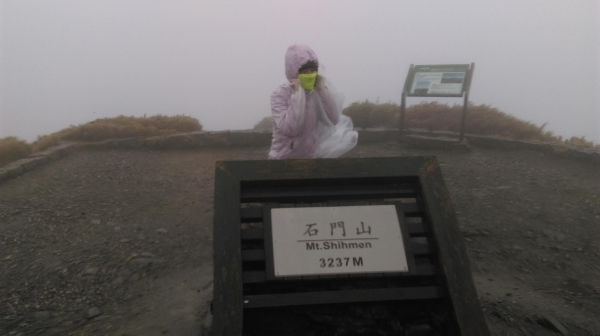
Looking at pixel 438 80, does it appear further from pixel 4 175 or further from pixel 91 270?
pixel 4 175

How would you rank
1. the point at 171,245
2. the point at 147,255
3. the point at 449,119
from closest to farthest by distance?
the point at 147,255, the point at 171,245, the point at 449,119

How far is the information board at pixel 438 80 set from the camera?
7.09 metres

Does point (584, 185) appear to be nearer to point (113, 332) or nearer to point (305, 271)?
point (305, 271)

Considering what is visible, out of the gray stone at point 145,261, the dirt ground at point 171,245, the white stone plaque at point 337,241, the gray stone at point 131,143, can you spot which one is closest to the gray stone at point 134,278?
the dirt ground at point 171,245

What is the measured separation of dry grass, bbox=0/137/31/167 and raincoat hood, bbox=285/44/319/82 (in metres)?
4.19

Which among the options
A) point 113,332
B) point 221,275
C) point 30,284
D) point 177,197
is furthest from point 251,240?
point 177,197

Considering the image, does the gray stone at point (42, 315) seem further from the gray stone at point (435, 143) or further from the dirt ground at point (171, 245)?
the gray stone at point (435, 143)

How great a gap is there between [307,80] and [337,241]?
4.60ft

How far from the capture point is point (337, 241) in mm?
1815

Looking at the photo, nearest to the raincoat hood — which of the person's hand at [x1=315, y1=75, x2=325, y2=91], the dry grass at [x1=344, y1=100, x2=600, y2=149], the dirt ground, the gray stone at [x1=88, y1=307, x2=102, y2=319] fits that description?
A: the person's hand at [x1=315, y1=75, x2=325, y2=91]

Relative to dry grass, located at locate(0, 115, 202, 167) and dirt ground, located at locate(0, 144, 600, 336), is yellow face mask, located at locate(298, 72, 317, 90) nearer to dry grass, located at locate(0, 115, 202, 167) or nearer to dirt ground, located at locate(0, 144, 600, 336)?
dirt ground, located at locate(0, 144, 600, 336)

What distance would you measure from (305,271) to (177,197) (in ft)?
11.3

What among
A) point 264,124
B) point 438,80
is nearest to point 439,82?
point 438,80

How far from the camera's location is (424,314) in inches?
72.1
